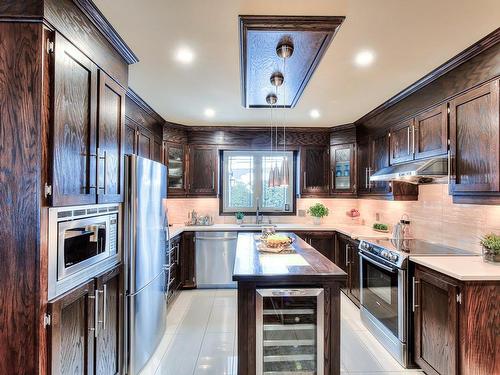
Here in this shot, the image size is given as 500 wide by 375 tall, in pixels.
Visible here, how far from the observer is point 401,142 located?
334cm

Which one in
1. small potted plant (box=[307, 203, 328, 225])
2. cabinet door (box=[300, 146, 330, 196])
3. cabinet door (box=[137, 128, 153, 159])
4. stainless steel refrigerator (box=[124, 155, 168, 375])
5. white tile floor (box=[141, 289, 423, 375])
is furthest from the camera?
cabinet door (box=[300, 146, 330, 196])

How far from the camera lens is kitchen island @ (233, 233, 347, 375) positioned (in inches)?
75.1

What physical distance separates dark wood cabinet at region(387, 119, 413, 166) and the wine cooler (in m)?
2.09

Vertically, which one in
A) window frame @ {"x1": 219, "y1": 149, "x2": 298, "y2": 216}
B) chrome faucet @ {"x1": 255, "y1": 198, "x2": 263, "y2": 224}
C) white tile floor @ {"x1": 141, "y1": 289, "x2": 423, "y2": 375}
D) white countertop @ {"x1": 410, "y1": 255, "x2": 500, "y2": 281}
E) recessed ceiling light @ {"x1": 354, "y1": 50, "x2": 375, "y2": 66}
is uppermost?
recessed ceiling light @ {"x1": 354, "y1": 50, "x2": 375, "y2": 66}

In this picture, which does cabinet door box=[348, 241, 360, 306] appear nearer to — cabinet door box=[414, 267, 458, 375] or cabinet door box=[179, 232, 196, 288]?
cabinet door box=[414, 267, 458, 375]

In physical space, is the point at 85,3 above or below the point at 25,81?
above

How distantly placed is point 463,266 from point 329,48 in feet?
6.12

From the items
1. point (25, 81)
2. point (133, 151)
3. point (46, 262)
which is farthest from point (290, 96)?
point (46, 262)

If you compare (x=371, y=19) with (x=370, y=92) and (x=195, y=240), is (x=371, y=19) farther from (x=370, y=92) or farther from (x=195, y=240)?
(x=195, y=240)

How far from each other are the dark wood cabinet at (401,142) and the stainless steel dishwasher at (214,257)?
96.7 inches

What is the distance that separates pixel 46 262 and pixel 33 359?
0.44 meters

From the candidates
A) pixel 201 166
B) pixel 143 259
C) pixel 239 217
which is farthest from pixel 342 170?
pixel 143 259

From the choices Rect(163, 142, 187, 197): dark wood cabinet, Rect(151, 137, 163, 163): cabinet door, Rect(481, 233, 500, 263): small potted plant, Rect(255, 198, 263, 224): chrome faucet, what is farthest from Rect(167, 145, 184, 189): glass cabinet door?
Rect(481, 233, 500, 263): small potted plant

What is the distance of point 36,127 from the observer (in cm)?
138
